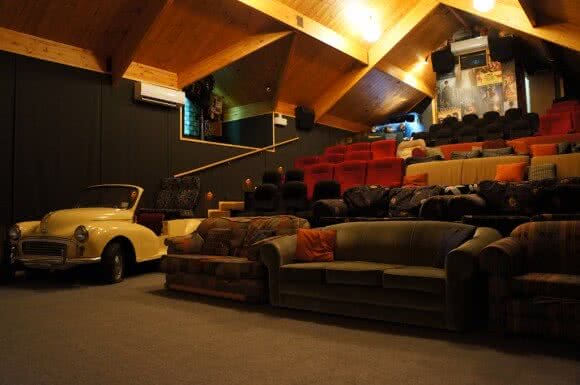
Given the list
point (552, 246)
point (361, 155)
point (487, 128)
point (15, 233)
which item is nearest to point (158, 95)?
point (15, 233)

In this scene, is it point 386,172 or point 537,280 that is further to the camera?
point 386,172

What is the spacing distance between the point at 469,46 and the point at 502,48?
3.32ft

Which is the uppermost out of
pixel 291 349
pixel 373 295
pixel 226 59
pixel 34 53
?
pixel 226 59

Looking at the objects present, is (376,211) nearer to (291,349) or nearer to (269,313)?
(269,313)

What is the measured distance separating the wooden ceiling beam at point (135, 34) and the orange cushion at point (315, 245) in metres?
4.85

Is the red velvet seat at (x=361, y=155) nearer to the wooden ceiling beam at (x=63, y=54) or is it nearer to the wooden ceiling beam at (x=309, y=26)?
the wooden ceiling beam at (x=309, y=26)

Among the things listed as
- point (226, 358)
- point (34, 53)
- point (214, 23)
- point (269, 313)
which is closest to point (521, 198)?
point (269, 313)

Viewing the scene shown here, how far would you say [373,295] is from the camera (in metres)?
3.26

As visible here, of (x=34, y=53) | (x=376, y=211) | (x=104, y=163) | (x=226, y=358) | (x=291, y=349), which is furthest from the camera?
(x=104, y=163)

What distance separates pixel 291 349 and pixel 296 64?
8795 millimetres

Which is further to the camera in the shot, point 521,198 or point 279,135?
point 279,135

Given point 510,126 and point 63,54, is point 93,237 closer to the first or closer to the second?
point 63,54

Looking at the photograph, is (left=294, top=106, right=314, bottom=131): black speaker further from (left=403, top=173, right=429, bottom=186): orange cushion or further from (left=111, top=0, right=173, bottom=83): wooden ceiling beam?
(left=403, top=173, right=429, bottom=186): orange cushion

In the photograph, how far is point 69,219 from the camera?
5.18m
